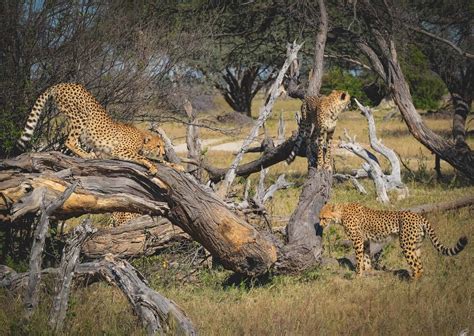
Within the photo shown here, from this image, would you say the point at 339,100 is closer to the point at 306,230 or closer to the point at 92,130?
the point at 306,230

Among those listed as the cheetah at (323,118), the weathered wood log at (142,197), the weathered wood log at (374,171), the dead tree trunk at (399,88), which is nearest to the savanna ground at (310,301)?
the weathered wood log at (142,197)

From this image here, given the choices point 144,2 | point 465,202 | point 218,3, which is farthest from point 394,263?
point 218,3

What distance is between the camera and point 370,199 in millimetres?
14070

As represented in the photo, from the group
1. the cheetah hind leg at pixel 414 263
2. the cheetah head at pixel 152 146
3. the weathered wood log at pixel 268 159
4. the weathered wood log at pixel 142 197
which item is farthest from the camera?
the weathered wood log at pixel 268 159

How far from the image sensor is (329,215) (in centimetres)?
904

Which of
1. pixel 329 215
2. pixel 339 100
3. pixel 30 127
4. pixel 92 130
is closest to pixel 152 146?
pixel 92 130

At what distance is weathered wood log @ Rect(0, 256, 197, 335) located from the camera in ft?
18.0

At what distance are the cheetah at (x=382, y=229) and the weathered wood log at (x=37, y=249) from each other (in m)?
4.27

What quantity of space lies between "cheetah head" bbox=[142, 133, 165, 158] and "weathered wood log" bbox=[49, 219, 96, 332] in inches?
126

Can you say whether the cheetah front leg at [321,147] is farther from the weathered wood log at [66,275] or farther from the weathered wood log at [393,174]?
the weathered wood log at [66,275]

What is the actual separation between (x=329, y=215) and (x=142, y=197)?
2.93m

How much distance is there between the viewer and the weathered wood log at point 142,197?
21.1ft

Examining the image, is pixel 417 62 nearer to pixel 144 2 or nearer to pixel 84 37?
pixel 144 2

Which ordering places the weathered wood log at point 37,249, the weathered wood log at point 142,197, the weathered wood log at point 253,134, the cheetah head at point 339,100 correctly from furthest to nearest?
the cheetah head at point 339,100 → the weathered wood log at point 253,134 → the weathered wood log at point 142,197 → the weathered wood log at point 37,249
